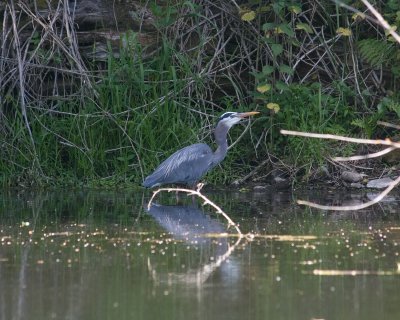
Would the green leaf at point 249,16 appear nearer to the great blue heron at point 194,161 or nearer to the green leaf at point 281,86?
the green leaf at point 281,86

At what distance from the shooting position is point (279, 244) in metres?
7.00

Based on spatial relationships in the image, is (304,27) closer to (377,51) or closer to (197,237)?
(377,51)

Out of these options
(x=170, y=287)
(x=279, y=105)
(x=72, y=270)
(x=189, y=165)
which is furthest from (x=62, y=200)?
(x=170, y=287)

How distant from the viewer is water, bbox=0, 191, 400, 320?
5180 mm

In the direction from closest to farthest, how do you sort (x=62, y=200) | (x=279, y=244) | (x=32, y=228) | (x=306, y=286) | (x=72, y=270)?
1. (x=306, y=286)
2. (x=72, y=270)
3. (x=279, y=244)
4. (x=32, y=228)
5. (x=62, y=200)

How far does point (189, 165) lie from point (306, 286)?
15.2ft

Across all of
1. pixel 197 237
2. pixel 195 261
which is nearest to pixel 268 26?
pixel 197 237

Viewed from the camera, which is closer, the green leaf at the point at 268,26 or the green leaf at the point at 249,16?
the green leaf at the point at 268,26

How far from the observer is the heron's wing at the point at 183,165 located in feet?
33.3

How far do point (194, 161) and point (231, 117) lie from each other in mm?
646

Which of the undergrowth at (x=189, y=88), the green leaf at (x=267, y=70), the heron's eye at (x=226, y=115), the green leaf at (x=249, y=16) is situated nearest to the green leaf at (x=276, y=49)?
the undergrowth at (x=189, y=88)

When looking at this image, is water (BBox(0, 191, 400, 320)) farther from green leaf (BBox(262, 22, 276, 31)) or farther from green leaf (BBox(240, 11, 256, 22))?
green leaf (BBox(240, 11, 256, 22))

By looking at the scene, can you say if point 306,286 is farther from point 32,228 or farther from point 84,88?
point 84,88

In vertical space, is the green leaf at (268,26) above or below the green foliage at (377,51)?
above
